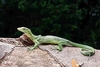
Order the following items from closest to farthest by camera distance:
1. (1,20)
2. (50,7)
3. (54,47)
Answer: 1. (54,47)
2. (50,7)
3. (1,20)

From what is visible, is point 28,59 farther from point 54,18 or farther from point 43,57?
point 54,18

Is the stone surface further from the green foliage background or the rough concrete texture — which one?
the green foliage background

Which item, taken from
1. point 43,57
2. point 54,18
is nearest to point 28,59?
point 43,57

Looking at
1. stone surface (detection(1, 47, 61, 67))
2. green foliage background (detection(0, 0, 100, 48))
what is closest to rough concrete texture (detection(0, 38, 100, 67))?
stone surface (detection(1, 47, 61, 67))

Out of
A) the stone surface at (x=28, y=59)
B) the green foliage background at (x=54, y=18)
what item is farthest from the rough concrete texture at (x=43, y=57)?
the green foliage background at (x=54, y=18)

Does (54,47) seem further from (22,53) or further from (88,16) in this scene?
(88,16)

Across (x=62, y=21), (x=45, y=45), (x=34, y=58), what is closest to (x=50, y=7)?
(x=62, y=21)

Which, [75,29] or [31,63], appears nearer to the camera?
[31,63]

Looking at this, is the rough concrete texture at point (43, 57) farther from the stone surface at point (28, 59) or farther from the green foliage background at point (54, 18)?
the green foliage background at point (54, 18)
